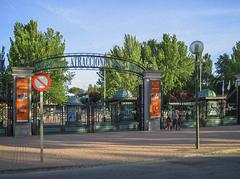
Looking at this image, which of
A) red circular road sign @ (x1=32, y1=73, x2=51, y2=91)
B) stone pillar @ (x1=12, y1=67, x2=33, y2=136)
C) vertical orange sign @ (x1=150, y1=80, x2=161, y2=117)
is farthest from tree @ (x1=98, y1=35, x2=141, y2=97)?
red circular road sign @ (x1=32, y1=73, x2=51, y2=91)

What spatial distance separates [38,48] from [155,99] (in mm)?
19672

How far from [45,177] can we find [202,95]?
3099 cm

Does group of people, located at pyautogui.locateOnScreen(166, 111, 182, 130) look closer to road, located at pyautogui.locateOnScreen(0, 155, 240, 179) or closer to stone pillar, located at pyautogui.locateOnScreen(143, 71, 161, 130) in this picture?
stone pillar, located at pyautogui.locateOnScreen(143, 71, 161, 130)

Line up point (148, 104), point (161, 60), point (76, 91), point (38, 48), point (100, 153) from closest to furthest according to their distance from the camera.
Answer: point (100, 153), point (148, 104), point (38, 48), point (161, 60), point (76, 91)

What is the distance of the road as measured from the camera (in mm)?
11148

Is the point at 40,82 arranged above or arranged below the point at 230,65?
below

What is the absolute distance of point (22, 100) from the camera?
27125mm

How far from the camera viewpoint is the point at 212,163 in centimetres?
1342

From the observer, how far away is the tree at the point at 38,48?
4481 cm

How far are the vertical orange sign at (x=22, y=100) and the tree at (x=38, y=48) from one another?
16.2m

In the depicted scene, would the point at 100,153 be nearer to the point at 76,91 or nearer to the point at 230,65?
the point at 230,65

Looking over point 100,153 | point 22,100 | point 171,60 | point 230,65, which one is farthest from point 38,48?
point 230,65

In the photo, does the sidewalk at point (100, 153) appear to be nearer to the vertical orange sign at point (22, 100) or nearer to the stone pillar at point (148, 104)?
the vertical orange sign at point (22, 100)

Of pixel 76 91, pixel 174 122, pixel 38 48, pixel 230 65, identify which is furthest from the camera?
pixel 76 91
